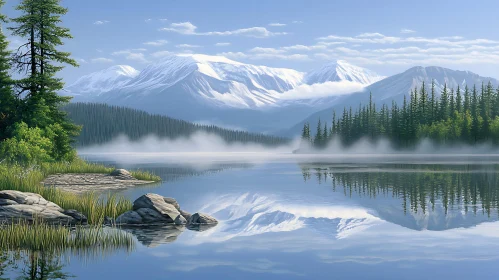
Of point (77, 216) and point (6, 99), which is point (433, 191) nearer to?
point (77, 216)

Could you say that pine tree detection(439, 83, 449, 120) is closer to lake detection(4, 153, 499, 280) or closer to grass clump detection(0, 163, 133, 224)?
lake detection(4, 153, 499, 280)

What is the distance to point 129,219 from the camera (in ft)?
90.1

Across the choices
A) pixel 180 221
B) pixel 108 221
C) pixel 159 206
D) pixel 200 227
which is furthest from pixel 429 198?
pixel 108 221

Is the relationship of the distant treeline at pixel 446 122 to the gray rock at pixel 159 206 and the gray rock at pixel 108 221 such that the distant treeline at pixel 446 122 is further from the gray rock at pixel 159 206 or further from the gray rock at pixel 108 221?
the gray rock at pixel 108 221

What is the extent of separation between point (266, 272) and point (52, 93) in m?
43.1

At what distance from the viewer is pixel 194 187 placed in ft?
169

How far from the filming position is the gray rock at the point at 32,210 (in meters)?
25.6

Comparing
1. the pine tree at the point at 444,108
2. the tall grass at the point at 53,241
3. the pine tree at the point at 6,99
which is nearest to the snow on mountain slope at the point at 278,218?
the tall grass at the point at 53,241

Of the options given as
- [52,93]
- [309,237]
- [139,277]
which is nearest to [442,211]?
[309,237]

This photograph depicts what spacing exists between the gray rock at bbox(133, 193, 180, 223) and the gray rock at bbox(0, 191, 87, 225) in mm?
2968

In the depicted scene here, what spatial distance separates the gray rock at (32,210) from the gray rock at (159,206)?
2.97 m

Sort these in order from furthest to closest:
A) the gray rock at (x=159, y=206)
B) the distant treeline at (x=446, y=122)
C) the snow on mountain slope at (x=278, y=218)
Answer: the distant treeline at (x=446, y=122) → the gray rock at (x=159, y=206) → the snow on mountain slope at (x=278, y=218)

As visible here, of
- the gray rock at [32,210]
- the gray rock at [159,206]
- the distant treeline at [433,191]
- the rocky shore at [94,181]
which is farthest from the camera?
the rocky shore at [94,181]

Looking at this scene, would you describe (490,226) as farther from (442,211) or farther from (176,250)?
(176,250)
